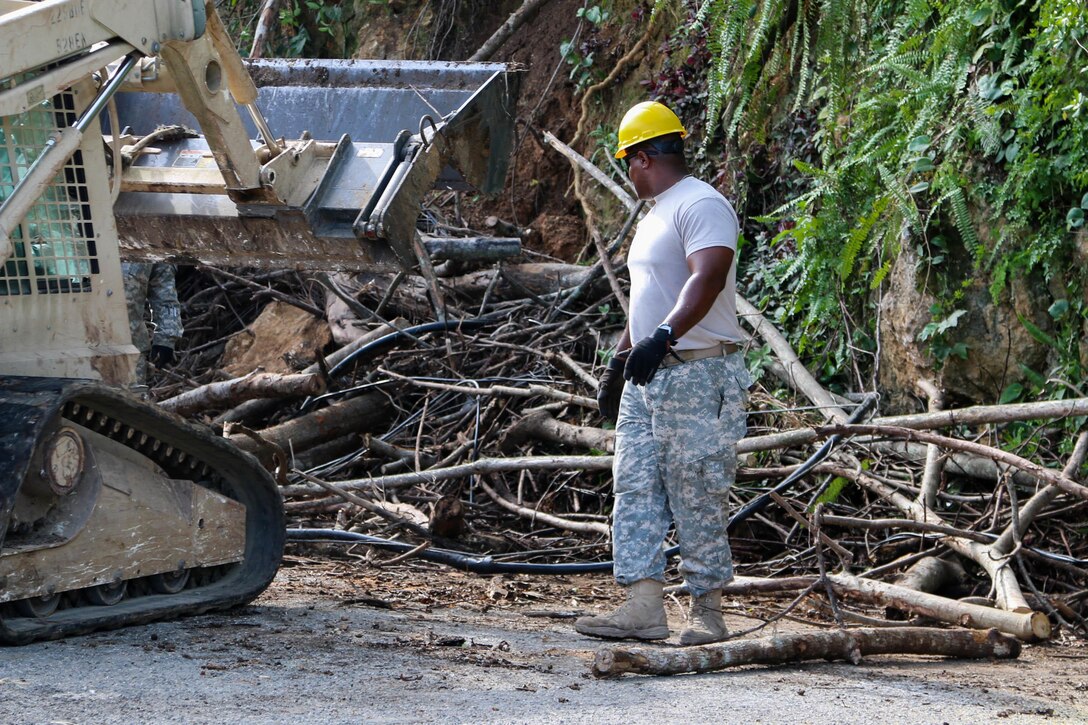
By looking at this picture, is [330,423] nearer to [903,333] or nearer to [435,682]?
[903,333]

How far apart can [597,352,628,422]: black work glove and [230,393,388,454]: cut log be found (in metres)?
2.93

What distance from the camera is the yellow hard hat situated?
186 inches

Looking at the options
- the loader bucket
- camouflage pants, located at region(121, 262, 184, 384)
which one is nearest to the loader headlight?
the loader bucket

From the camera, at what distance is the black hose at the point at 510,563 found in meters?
5.94

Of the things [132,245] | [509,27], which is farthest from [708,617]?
[509,27]

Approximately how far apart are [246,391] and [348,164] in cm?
228

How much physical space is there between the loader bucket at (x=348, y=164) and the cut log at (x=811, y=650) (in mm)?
2137

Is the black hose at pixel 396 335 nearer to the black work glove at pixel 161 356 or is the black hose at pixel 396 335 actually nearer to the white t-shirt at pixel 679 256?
the black work glove at pixel 161 356

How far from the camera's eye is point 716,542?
15.2 feet

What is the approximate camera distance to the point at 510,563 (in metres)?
6.20

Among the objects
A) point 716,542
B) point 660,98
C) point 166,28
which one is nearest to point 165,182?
point 166,28

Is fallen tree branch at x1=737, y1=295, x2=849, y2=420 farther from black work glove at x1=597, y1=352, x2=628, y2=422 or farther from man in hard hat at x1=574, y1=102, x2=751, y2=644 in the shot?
man in hard hat at x1=574, y1=102, x2=751, y2=644

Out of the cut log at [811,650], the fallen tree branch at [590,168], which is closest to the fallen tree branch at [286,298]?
the fallen tree branch at [590,168]

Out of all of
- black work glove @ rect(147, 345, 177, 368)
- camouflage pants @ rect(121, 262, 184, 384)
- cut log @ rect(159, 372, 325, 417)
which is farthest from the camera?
black work glove @ rect(147, 345, 177, 368)
